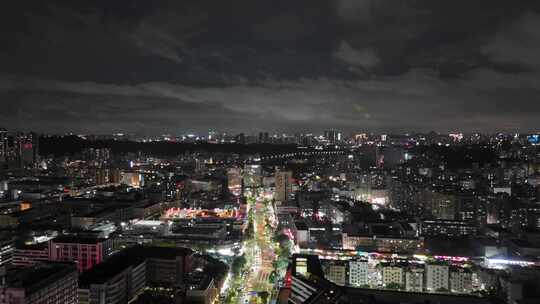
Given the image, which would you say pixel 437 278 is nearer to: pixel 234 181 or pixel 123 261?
pixel 123 261

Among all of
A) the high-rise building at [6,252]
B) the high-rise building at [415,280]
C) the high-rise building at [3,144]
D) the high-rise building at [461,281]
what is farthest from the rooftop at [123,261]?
the high-rise building at [3,144]

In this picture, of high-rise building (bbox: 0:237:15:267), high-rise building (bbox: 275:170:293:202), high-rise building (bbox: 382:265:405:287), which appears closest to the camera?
high-rise building (bbox: 382:265:405:287)

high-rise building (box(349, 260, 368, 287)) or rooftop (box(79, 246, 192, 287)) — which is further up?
rooftop (box(79, 246, 192, 287))

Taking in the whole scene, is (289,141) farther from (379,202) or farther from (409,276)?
(409,276)

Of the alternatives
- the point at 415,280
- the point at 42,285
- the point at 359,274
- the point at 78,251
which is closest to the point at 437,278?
the point at 415,280

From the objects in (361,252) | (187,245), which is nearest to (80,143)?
(187,245)

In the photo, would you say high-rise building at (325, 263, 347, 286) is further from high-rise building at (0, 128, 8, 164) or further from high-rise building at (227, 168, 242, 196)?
high-rise building at (0, 128, 8, 164)

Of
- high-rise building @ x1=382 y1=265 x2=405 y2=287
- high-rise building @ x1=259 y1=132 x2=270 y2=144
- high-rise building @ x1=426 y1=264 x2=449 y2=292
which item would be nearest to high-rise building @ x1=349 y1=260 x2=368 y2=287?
high-rise building @ x1=382 y1=265 x2=405 y2=287
